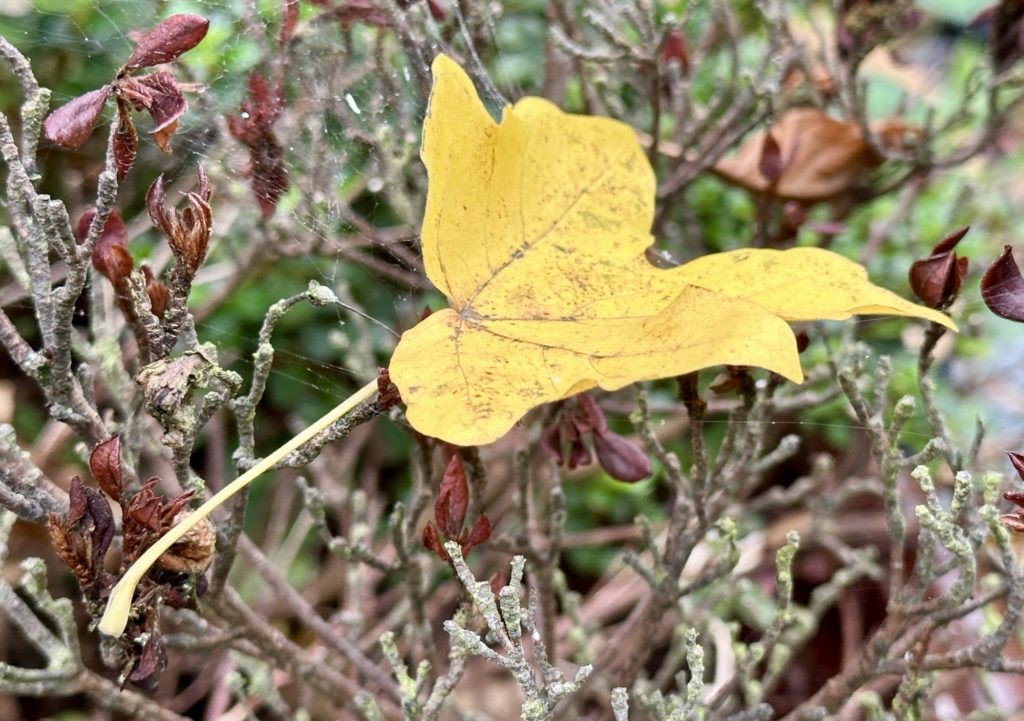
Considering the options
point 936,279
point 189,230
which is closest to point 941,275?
point 936,279

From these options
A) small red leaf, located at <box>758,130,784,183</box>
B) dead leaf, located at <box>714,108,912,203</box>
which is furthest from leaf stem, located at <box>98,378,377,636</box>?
dead leaf, located at <box>714,108,912,203</box>

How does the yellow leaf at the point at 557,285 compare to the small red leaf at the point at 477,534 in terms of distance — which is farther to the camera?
the small red leaf at the point at 477,534

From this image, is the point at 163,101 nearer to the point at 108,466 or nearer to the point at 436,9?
the point at 108,466

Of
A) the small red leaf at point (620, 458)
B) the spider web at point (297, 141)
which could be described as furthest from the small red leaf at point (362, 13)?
the small red leaf at point (620, 458)

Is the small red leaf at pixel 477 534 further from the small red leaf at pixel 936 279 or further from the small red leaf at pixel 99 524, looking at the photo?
the small red leaf at pixel 936 279

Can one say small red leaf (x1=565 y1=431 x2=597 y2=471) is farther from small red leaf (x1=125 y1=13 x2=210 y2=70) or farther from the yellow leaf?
small red leaf (x1=125 y1=13 x2=210 y2=70)

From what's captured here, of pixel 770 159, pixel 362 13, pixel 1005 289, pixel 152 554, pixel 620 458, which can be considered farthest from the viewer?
pixel 770 159

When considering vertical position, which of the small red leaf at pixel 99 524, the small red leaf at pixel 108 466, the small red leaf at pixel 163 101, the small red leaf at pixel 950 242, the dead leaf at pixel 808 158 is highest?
the dead leaf at pixel 808 158
